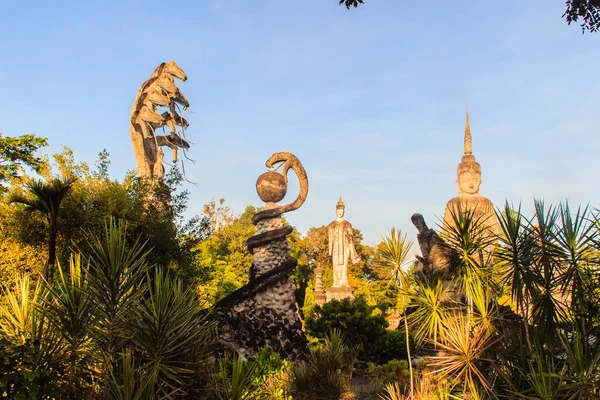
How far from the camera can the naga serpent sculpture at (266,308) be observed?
33.1ft

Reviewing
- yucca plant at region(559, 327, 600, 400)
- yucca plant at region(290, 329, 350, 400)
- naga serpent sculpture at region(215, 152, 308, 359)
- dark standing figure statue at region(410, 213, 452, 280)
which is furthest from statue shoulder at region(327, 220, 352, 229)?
yucca plant at region(559, 327, 600, 400)

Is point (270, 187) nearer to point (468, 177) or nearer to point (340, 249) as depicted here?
point (468, 177)

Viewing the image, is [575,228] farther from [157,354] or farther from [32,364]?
[32,364]

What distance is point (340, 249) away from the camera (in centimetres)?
2280

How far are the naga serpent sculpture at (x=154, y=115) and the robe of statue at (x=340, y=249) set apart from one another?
9237 mm

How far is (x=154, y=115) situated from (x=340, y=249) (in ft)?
34.6

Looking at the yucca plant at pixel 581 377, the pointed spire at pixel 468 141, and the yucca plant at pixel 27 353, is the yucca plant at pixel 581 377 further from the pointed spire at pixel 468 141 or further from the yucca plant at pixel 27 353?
the pointed spire at pixel 468 141

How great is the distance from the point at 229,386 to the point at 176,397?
51 centimetres

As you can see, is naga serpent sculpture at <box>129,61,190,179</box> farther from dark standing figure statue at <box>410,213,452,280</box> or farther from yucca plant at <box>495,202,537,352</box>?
yucca plant at <box>495,202,537,352</box>

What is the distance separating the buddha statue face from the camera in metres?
11.3

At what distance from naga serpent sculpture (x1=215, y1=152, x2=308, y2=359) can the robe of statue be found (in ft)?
38.9

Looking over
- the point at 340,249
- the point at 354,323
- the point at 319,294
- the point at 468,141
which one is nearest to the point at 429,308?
the point at 354,323

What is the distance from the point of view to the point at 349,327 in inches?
499

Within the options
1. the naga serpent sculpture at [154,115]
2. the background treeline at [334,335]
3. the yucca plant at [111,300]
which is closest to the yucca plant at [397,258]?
the background treeline at [334,335]
